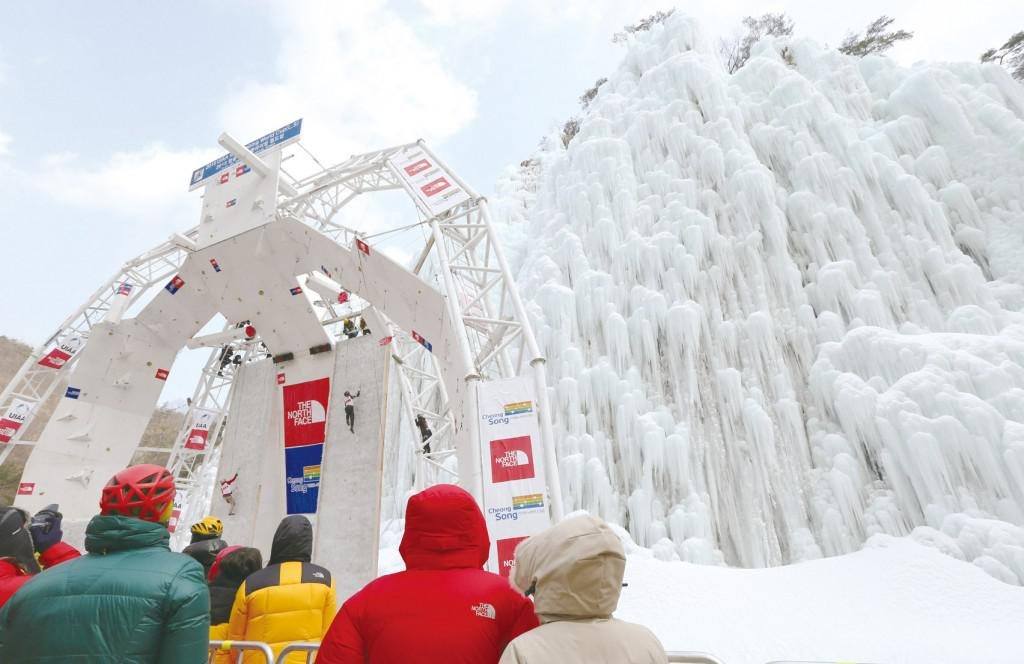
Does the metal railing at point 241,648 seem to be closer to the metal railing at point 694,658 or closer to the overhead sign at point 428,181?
the metal railing at point 694,658

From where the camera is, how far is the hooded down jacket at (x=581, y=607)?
3.86ft

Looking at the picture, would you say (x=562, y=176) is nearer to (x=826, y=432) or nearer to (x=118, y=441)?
(x=826, y=432)

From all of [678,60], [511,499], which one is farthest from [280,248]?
[678,60]

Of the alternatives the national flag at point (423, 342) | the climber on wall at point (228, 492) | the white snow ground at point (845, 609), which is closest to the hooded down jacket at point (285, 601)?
the white snow ground at point (845, 609)

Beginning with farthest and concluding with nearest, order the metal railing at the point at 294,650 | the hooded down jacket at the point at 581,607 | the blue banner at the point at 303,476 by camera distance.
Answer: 1. the blue banner at the point at 303,476
2. the metal railing at the point at 294,650
3. the hooded down jacket at the point at 581,607

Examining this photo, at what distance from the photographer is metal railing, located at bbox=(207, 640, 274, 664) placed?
2334 millimetres

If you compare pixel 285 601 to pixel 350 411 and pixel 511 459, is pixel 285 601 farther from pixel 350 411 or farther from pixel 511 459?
pixel 350 411

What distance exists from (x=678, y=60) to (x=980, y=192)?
8.16 m

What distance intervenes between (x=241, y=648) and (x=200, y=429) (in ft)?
37.5

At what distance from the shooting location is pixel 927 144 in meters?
12.4

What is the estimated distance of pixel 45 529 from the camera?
111 inches

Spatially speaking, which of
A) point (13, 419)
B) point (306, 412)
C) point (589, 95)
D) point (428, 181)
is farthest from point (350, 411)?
point (589, 95)

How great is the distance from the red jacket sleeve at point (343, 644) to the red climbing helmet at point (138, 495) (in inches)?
24.9

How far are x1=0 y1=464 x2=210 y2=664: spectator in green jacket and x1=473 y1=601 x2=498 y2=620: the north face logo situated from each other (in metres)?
0.77
